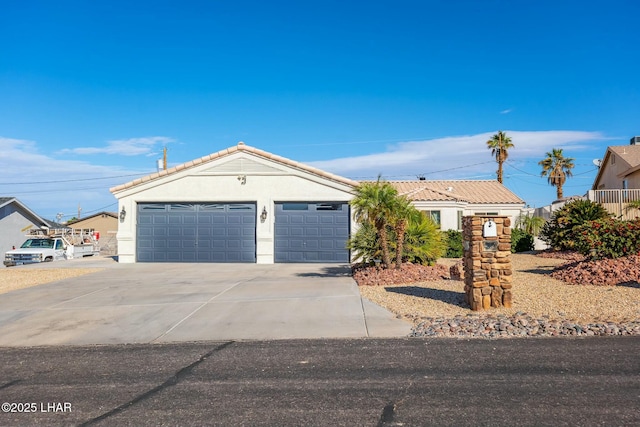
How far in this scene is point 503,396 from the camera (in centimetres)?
495

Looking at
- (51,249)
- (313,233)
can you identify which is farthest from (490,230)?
(51,249)

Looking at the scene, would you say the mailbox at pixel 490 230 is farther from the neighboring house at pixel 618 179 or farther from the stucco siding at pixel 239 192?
the neighboring house at pixel 618 179

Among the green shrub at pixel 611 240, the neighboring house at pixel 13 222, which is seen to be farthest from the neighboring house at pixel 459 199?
the neighboring house at pixel 13 222

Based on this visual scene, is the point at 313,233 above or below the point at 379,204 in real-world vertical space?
below

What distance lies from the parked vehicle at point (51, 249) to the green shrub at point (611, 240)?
24.8 metres

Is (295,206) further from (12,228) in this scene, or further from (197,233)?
(12,228)

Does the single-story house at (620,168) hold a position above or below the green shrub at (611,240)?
above

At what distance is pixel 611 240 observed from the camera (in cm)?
1280

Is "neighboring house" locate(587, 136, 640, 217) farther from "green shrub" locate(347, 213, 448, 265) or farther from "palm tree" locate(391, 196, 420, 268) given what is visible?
"palm tree" locate(391, 196, 420, 268)

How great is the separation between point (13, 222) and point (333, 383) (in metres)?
40.2

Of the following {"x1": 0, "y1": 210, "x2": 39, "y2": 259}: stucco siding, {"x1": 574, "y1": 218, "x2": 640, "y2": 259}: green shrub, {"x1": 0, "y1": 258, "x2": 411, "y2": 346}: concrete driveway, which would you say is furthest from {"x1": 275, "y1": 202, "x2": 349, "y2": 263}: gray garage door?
{"x1": 0, "y1": 210, "x2": 39, "y2": 259}: stucco siding

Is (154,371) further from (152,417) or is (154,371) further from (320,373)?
(320,373)

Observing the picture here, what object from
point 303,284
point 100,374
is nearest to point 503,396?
point 100,374

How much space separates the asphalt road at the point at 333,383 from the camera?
15.0ft
